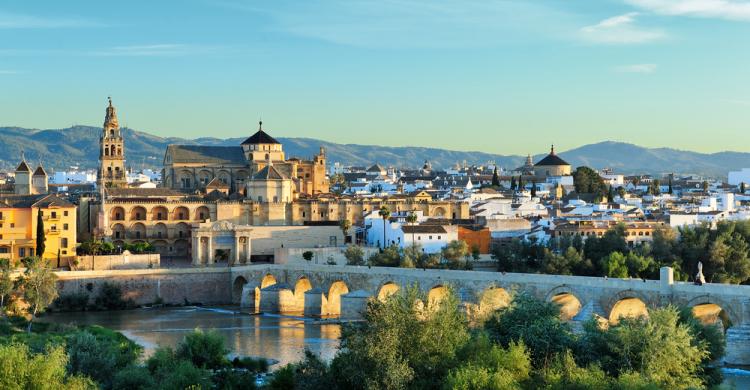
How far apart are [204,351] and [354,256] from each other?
21.7m

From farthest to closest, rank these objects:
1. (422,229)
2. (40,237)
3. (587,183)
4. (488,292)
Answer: (587,183) → (422,229) → (40,237) → (488,292)

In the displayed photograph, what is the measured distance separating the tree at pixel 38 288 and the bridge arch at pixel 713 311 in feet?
79.9

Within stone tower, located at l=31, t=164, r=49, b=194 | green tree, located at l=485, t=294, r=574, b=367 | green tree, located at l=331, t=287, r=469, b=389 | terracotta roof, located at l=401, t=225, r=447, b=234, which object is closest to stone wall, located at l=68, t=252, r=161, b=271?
terracotta roof, located at l=401, t=225, r=447, b=234

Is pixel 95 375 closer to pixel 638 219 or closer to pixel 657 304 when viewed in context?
pixel 657 304

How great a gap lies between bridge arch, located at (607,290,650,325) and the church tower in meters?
41.8

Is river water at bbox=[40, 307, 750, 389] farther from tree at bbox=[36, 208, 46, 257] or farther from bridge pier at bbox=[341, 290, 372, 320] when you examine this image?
tree at bbox=[36, 208, 46, 257]

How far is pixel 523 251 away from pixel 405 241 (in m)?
5.63

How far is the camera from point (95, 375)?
88.8ft

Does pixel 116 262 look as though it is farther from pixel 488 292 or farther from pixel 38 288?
pixel 488 292

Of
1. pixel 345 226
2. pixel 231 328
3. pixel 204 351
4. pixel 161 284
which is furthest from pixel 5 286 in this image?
pixel 345 226

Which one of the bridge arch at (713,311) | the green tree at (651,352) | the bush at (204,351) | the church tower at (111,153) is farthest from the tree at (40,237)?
the green tree at (651,352)

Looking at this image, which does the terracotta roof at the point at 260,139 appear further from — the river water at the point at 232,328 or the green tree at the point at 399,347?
the green tree at the point at 399,347

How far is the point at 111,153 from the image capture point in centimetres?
7169

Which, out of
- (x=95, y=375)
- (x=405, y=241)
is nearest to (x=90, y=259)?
(x=405, y=241)
